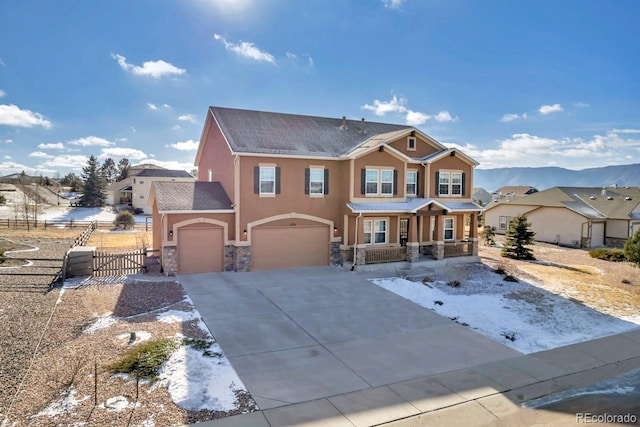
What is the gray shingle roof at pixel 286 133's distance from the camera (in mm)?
A: 19250

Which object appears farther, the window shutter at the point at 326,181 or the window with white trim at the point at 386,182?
the window with white trim at the point at 386,182

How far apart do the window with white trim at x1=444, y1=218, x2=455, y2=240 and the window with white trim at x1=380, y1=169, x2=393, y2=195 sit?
4.48m

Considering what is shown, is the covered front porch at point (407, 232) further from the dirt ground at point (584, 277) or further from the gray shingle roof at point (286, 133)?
the gray shingle roof at point (286, 133)

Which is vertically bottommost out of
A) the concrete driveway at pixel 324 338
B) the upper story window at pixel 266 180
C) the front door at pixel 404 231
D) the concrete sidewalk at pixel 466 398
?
the concrete sidewalk at pixel 466 398

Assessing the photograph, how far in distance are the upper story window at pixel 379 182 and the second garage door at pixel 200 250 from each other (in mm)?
7615

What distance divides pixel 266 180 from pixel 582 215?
1089 inches

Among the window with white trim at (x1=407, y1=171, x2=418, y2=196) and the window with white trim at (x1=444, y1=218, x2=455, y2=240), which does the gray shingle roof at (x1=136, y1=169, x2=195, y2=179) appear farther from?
the window with white trim at (x1=444, y1=218, x2=455, y2=240)

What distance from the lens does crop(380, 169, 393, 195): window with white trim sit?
68.2 ft

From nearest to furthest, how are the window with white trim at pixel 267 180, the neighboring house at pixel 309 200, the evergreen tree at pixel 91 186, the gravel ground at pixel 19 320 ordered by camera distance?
the gravel ground at pixel 19 320 → the neighboring house at pixel 309 200 → the window with white trim at pixel 267 180 → the evergreen tree at pixel 91 186

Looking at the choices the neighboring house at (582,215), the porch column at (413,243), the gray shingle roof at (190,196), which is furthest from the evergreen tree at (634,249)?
the gray shingle roof at (190,196)

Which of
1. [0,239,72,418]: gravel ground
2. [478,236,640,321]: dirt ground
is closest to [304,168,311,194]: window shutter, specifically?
[0,239,72,418]: gravel ground

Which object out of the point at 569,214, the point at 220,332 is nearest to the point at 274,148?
the point at 220,332

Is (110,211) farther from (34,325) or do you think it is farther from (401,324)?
(401,324)

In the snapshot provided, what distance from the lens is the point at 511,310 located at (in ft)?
44.4
